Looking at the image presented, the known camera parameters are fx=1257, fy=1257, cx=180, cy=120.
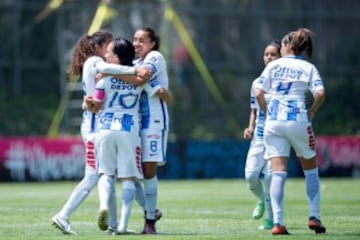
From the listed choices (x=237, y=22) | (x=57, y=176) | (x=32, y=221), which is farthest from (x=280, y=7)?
(x=32, y=221)

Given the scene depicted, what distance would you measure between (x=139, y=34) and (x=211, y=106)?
27.8 m

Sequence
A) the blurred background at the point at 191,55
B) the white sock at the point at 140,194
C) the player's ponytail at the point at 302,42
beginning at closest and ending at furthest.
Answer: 1. the player's ponytail at the point at 302,42
2. the white sock at the point at 140,194
3. the blurred background at the point at 191,55

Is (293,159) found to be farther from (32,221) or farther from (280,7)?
(32,221)

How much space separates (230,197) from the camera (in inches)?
924

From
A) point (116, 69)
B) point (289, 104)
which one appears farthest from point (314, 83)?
point (116, 69)

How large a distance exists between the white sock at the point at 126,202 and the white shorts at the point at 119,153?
0.37ft

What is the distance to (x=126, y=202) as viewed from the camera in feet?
45.6

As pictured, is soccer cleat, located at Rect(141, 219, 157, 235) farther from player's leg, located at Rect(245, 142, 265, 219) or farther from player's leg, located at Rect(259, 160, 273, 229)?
player's leg, located at Rect(245, 142, 265, 219)

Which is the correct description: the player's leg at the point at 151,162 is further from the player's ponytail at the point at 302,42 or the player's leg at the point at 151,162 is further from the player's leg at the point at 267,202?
the player's ponytail at the point at 302,42

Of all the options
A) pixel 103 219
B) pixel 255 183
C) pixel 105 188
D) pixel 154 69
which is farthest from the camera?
pixel 255 183

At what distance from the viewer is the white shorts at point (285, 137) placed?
46.5 ft

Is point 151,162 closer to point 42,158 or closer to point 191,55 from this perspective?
point 42,158

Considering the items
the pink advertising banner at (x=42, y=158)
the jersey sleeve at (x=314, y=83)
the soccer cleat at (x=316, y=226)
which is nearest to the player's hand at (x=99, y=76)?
the jersey sleeve at (x=314, y=83)

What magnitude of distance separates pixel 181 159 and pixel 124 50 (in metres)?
19.3
